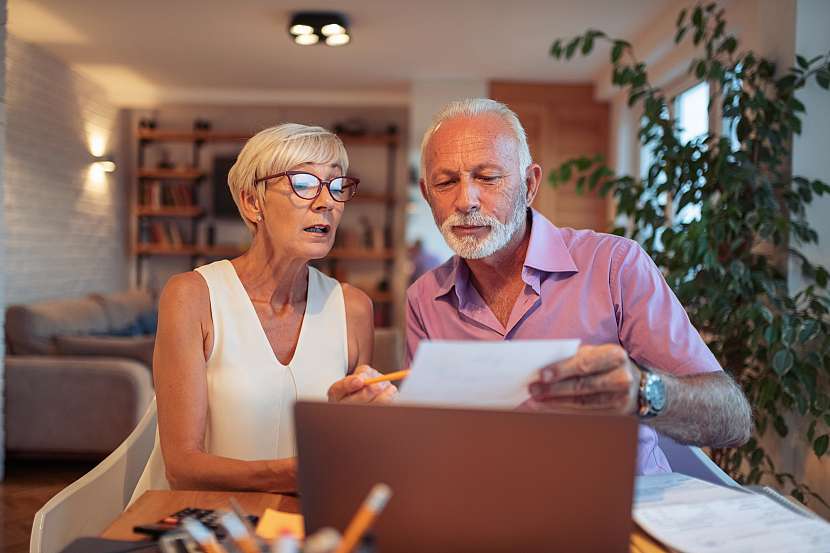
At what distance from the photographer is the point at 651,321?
157cm

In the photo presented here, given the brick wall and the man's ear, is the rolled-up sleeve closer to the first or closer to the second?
the man's ear

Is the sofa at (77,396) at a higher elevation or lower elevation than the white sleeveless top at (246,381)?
lower

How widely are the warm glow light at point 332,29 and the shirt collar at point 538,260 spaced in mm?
3513

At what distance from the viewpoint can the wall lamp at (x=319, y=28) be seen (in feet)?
16.0

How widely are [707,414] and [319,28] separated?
165 inches

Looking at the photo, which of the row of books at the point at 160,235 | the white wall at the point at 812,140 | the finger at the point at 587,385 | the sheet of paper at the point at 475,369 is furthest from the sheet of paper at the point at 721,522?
the row of books at the point at 160,235

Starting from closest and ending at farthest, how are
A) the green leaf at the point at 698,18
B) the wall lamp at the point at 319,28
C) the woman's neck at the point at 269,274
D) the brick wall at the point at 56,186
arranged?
1. the woman's neck at the point at 269,274
2. the green leaf at the point at 698,18
3. the wall lamp at the point at 319,28
4. the brick wall at the point at 56,186

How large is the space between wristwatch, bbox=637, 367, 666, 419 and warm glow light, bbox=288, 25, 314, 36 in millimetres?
4302

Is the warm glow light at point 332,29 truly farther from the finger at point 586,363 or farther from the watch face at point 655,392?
the finger at point 586,363

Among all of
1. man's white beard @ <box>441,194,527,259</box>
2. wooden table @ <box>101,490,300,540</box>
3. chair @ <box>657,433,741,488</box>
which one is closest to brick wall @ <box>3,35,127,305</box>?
man's white beard @ <box>441,194,527,259</box>

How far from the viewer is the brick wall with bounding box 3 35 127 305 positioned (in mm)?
5656

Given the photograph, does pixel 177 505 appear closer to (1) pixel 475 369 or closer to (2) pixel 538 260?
(1) pixel 475 369

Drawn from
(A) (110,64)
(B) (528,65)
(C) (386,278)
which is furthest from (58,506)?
(C) (386,278)

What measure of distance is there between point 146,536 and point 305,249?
2.66 ft
